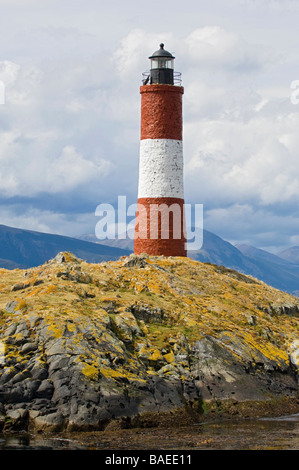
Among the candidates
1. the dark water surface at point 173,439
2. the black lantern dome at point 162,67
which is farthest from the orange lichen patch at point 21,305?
the black lantern dome at point 162,67

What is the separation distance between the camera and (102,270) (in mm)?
49188

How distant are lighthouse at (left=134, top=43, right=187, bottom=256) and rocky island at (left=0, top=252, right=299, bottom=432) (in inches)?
256

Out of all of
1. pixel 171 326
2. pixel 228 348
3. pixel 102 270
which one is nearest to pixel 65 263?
pixel 102 270

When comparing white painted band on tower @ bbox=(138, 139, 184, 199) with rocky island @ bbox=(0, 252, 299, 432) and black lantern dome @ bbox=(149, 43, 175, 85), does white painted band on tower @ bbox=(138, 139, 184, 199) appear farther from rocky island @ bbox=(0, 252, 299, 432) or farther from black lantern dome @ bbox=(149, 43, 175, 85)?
Result: rocky island @ bbox=(0, 252, 299, 432)

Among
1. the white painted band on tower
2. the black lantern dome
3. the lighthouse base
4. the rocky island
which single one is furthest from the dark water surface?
the black lantern dome

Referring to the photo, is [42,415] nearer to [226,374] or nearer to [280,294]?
[226,374]

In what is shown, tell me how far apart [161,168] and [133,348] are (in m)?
20.4

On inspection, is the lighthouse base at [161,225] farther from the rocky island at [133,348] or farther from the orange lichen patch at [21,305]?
the orange lichen patch at [21,305]

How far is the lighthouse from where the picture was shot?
2244 inches

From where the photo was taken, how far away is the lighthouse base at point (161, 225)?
57.2 metres

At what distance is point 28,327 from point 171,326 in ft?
29.3

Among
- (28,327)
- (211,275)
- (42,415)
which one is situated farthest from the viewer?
(211,275)

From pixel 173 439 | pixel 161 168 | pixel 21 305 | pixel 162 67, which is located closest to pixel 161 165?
pixel 161 168

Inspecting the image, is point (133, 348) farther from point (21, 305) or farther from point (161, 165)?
point (161, 165)
